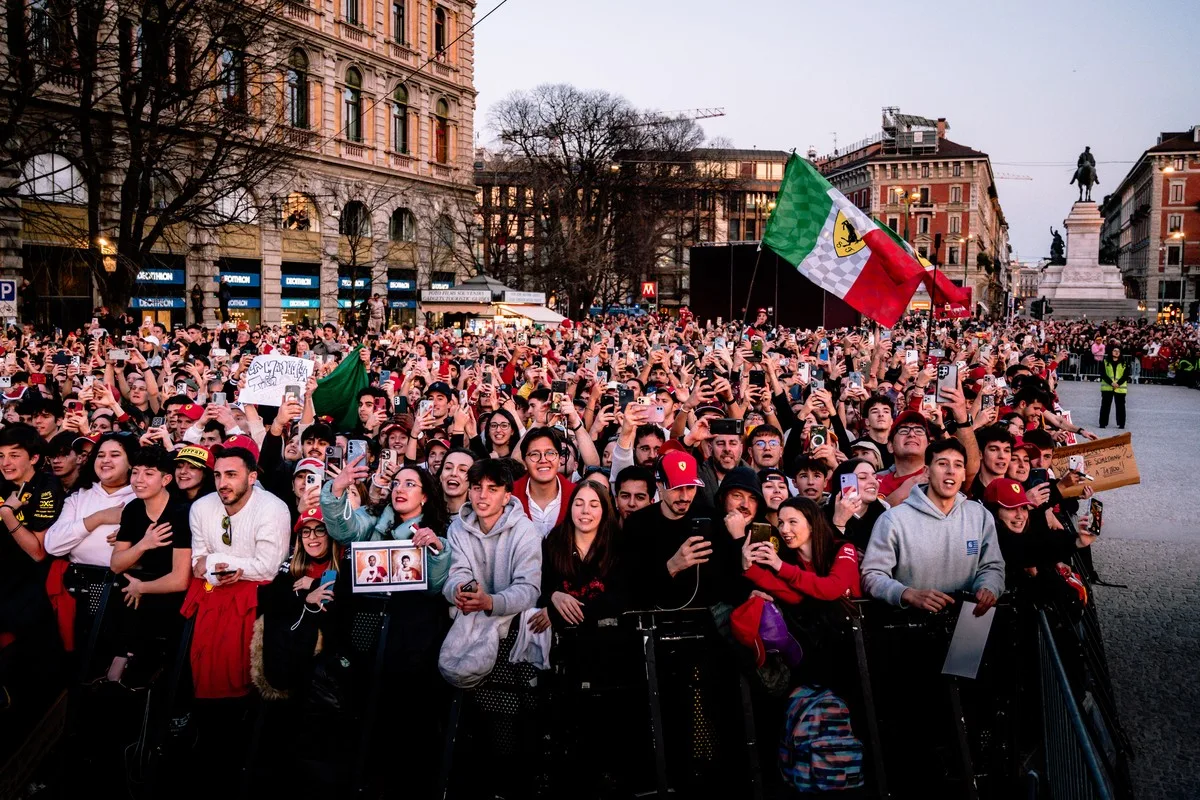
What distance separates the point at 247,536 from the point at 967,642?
12.1ft

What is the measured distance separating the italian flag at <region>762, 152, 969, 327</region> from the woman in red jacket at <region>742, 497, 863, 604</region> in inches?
312

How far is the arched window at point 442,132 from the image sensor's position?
163ft

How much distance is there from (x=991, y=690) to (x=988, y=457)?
2.19 metres

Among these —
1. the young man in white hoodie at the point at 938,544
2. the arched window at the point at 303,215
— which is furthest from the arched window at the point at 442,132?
the young man in white hoodie at the point at 938,544

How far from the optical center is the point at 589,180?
56969 millimetres

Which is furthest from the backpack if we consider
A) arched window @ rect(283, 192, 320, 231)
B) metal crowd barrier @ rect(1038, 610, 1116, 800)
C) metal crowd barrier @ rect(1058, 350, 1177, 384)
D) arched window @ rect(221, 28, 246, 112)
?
arched window @ rect(283, 192, 320, 231)

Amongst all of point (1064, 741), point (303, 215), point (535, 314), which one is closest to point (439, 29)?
point (303, 215)

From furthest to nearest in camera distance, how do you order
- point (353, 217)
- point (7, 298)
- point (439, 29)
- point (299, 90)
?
point (439, 29) → point (353, 217) → point (299, 90) → point (7, 298)

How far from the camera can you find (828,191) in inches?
500

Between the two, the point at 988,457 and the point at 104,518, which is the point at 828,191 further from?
the point at 104,518

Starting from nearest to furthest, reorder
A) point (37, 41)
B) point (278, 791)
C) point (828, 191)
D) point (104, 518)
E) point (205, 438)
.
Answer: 1. point (278, 791)
2. point (104, 518)
3. point (205, 438)
4. point (828, 191)
5. point (37, 41)

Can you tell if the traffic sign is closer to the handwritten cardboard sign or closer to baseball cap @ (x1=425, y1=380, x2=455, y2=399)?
baseball cap @ (x1=425, y1=380, x2=455, y2=399)

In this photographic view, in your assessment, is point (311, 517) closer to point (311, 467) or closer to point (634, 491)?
point (311, 467)

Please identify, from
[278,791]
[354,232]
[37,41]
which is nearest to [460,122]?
[354,232]
